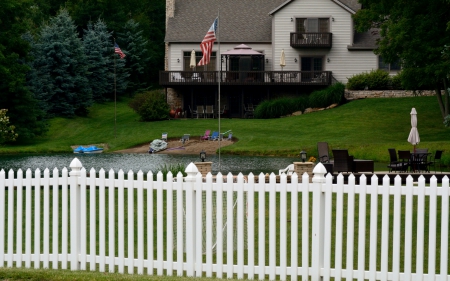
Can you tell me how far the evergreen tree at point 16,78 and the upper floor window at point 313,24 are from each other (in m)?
15.9

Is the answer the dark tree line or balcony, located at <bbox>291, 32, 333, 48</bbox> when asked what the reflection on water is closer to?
the dark tree line

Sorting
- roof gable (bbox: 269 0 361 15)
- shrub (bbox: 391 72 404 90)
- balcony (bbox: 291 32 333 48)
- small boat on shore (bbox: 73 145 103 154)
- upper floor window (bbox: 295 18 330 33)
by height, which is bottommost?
small boat on shore (bbox: 73 145 103 154)

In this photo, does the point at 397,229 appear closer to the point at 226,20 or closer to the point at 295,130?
the point at 295,130

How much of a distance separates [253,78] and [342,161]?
26.7 meters

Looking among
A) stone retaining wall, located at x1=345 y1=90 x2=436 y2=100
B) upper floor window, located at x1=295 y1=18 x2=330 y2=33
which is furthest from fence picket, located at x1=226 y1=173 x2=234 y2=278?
upper floor window, located at x1=295 y1=18 x2=330 y2=33

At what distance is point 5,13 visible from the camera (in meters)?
41.4

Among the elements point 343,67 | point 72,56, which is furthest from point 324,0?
point 72,56

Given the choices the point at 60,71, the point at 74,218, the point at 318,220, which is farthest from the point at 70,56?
the point at 318,220

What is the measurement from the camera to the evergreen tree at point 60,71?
1921 inches

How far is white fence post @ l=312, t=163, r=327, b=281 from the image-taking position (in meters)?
9.03

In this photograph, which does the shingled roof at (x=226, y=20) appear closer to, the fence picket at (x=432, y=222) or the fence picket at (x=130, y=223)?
the fence picket at (x=130, y=223)

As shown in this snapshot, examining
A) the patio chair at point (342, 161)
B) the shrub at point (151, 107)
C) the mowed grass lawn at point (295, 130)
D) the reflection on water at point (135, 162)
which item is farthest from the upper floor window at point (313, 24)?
the patio chair at point (342, 161)

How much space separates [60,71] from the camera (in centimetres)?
4884

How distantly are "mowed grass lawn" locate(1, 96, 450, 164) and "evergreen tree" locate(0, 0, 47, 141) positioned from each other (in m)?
0.88
